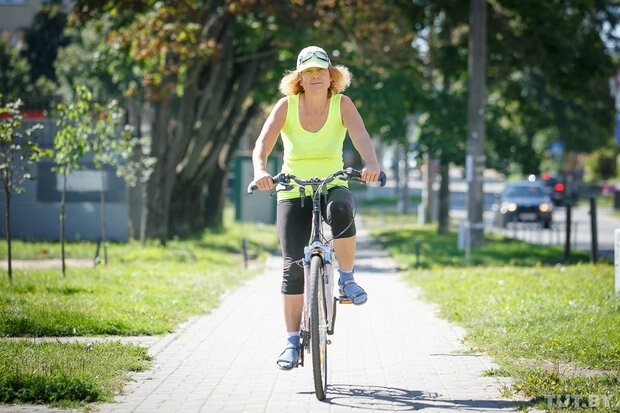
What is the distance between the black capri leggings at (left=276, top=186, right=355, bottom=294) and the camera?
23.1ft

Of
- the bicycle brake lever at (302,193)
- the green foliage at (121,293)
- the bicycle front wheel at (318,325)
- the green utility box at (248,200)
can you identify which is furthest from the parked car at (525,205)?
the bicycle front wheel at (318,325)

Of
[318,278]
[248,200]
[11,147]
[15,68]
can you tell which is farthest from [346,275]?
[15,68]

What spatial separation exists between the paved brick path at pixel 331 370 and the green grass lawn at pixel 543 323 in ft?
0.82

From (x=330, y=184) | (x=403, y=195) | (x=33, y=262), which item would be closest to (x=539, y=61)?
(x=33, y=262)

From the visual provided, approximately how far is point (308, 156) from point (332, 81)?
54 centimetres

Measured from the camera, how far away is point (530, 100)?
29.3m

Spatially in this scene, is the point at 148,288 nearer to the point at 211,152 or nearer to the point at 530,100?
the point at 211,152

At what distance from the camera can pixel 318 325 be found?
22.0 ft

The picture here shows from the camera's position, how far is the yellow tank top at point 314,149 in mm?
7164

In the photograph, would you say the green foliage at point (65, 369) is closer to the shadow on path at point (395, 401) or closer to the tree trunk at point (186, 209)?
the shadow on path at point (395, 401)

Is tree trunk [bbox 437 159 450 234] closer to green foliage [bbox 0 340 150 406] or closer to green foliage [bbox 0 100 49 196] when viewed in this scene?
green foliage [bbox 0 100 49 196]

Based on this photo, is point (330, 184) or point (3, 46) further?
point (3, 46)

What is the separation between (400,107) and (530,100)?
5074 millimetres

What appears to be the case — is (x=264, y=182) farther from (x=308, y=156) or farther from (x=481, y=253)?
(x=481, y=253)
